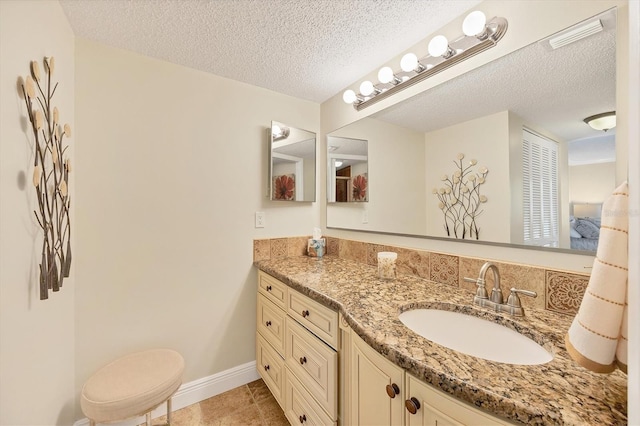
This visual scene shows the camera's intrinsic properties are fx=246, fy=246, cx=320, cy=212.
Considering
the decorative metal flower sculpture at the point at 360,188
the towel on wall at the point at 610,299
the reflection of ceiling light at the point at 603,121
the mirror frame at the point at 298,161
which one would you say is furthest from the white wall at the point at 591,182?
the mirror frame at the point at 298,161

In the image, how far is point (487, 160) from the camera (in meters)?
1.09

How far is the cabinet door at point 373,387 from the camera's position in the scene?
2.29 ft

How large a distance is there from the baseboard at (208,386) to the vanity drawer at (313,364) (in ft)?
2.05

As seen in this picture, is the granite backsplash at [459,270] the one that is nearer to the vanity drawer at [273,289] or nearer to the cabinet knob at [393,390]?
the vanity drawer at [273,289]

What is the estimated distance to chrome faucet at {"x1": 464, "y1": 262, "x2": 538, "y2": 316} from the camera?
0.92 m

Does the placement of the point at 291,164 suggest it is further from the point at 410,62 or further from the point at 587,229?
the point at 587,229

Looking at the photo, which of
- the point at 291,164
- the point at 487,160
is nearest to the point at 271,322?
the point at 291,164

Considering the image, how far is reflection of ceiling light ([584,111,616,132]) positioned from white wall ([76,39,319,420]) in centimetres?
170

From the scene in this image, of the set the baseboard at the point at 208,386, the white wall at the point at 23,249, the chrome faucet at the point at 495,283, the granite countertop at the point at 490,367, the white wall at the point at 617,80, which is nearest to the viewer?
the white wall at the point at 617,80

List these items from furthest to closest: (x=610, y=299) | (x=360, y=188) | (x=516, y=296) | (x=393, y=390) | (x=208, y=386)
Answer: (x=360, y=188) → (x=208, y=386) → (x=516, y=296) → (x=393, y=390) → (x=610, y=299)

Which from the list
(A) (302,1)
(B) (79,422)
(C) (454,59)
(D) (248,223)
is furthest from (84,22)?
(B) (79,422)

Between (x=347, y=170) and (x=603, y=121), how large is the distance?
1.30m

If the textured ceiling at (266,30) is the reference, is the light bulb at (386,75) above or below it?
below

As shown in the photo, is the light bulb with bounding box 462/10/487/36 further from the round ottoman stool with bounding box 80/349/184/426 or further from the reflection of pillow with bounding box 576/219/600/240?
the round ottoman stool with bounding box 80/349/184/426
